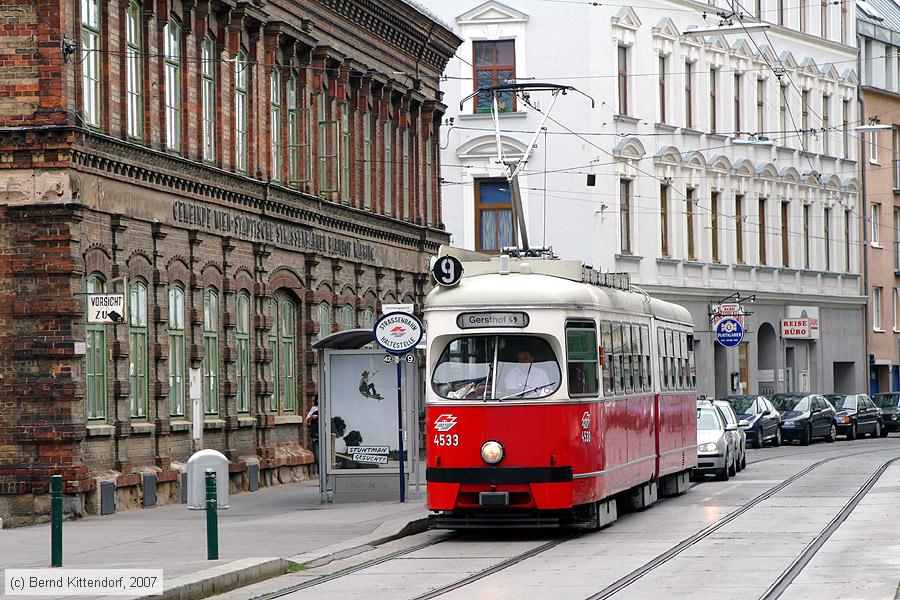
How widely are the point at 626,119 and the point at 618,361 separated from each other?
3372cm

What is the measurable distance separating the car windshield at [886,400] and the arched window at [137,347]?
38.4 metres

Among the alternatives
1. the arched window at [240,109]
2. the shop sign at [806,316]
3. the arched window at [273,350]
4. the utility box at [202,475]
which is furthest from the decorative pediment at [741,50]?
the utility box at [202,475]

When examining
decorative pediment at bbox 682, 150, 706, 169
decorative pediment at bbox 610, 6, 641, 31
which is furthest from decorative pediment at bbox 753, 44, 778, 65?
decorative pediment at bbox 610, 6, 641, 31

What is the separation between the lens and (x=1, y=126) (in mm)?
24328

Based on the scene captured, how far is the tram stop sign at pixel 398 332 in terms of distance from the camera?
2447 centimetres

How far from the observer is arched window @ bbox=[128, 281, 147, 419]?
87.5 feet

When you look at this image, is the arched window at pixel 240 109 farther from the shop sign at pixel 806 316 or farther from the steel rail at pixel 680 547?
the shop sign at pixel 806 316

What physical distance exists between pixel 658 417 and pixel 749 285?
3793 cm

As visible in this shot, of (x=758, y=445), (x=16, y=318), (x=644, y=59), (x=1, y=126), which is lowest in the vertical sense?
(x=758, y=445)

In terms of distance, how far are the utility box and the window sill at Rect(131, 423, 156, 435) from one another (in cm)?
674

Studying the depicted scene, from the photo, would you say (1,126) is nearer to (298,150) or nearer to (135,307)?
(135,307)

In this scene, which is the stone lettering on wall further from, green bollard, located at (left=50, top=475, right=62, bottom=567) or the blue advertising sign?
green bollard, located at (left=50, top=475, right=62, bottom=567)

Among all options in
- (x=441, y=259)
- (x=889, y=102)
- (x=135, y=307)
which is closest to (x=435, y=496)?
(x=441, y=259)

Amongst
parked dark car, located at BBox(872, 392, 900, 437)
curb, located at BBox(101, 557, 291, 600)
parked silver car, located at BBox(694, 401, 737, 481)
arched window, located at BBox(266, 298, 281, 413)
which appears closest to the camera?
curb, located at BBox(101, 557, 291, 600)
